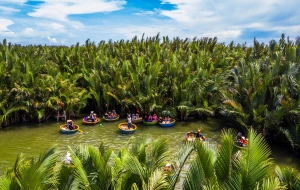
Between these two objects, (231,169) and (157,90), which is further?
(157,90)

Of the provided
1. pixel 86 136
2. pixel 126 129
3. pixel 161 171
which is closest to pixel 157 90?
pixel 126 129

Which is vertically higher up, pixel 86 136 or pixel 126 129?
pixel 126 129

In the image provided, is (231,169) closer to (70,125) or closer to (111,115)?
(70,125)

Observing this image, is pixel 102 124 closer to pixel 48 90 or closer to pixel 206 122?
pixel 48 90

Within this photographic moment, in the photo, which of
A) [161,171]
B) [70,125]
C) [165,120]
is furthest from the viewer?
[165,120]

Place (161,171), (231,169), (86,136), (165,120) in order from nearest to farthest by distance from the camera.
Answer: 1. (231,169)
2. (161,171)
3. (86,136)
4. (165,120)

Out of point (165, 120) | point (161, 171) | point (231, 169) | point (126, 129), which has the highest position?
point (231, 169)

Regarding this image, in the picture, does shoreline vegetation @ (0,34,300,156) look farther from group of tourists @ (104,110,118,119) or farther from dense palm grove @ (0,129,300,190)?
dense palm grove @ (0,129,300,190)

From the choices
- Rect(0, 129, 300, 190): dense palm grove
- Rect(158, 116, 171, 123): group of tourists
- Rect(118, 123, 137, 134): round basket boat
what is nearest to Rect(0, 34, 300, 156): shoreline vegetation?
Rect(158, 116, 171, 123): group of tourists
